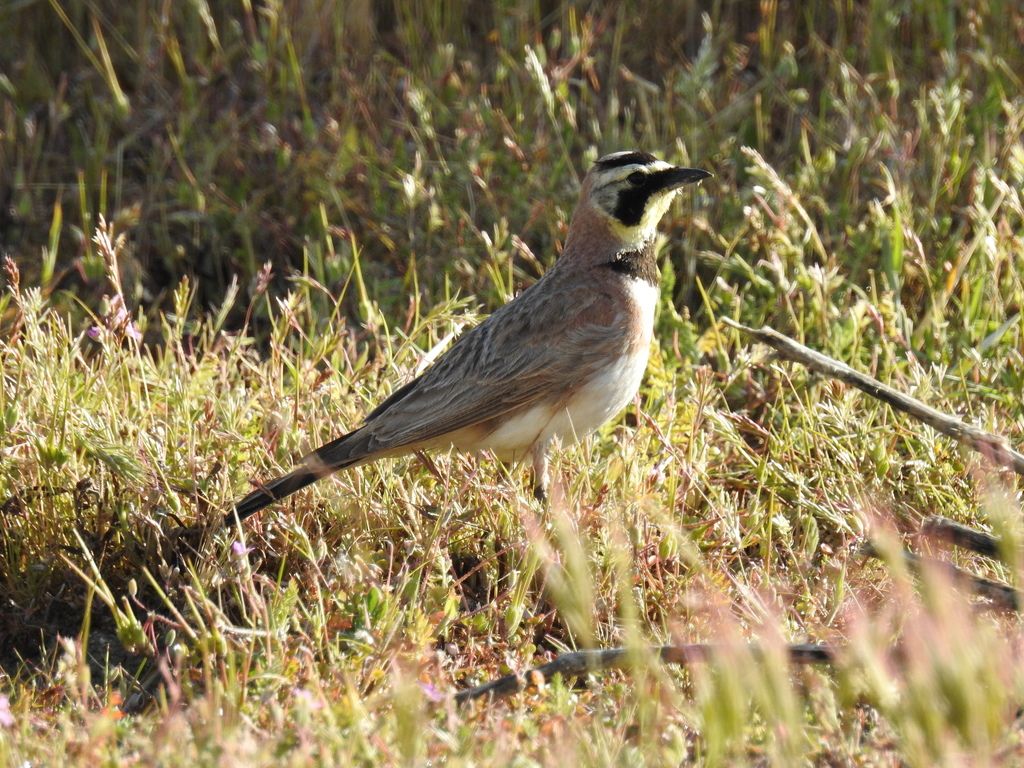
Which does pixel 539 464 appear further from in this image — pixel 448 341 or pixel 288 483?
pixel 288 483

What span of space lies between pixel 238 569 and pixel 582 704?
3.51 feet

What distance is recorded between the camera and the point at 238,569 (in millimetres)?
4004

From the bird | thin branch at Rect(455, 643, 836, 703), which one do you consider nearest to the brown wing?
the bird

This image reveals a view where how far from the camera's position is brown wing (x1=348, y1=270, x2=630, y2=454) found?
470 cm

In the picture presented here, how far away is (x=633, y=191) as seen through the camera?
5070mm

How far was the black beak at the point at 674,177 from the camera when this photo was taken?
5031 mm

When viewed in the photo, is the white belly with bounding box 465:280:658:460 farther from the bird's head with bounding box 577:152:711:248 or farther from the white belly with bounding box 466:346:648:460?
the bird's head with bounding box 577:152:711:248

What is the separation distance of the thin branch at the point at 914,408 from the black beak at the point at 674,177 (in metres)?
1.15

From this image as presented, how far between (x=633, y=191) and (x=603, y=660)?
86.4 inches

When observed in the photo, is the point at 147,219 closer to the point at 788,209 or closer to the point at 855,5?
the point at 788,209

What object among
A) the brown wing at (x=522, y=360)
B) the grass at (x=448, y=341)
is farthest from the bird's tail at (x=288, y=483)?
the brown wing at (x=522, y=360)

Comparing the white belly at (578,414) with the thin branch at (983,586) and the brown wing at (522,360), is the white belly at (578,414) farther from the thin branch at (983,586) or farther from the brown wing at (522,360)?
the thin branch at (983,586)

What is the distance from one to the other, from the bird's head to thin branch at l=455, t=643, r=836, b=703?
201 centimetres

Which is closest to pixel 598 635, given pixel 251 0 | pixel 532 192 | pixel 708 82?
pixel 532 192
